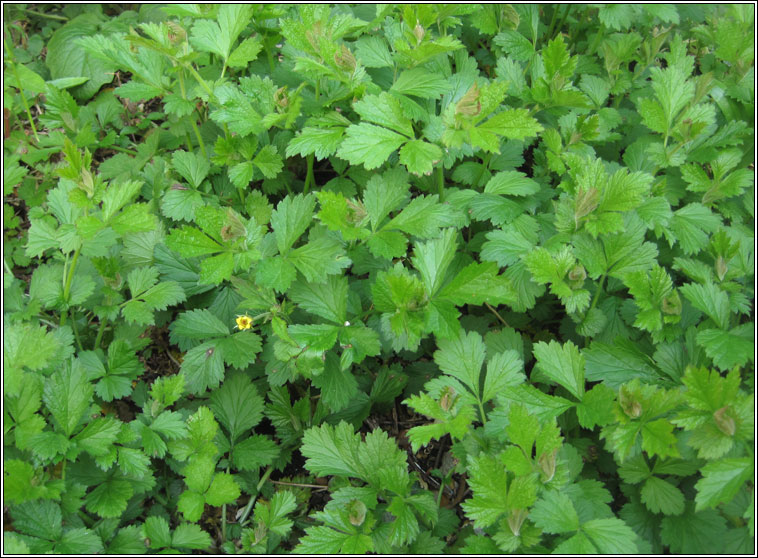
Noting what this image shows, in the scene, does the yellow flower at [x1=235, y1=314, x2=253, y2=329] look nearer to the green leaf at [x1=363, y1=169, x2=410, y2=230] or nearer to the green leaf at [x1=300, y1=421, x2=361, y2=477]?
the green leaf at [x1=300, y1=421, x2=361, y2=477]

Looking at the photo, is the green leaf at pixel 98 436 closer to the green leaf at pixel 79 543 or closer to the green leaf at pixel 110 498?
the green leaf at pixel 110 498

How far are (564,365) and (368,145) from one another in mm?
1052

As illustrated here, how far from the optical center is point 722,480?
1.69m

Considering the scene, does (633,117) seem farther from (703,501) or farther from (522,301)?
(703,501)

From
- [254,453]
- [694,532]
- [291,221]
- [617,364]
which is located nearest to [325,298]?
[291,221]

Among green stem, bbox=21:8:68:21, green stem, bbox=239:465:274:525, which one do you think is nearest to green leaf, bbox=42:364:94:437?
green stem, bbox=239:465:274:525

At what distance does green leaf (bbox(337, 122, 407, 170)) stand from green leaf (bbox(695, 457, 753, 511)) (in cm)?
144

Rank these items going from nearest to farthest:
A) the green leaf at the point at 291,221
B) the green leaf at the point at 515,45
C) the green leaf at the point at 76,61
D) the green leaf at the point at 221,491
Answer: the green leaf at the point at 221,491 < the green leaf at the point at 291,221 < the green leaf at the point at 515,45 < the green leaf at the point at 76,61

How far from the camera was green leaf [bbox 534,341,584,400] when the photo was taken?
1.98 m

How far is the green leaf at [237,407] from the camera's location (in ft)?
7.24

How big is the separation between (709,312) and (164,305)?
6.55 ft

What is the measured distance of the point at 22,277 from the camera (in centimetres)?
285

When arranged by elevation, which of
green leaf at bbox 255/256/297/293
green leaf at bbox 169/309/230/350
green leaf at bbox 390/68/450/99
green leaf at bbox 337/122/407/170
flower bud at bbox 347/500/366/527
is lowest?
flower bud at bbox 347/500/366/527

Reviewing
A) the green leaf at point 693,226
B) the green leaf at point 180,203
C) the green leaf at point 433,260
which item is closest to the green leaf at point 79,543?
the green leaf at point 180,203
